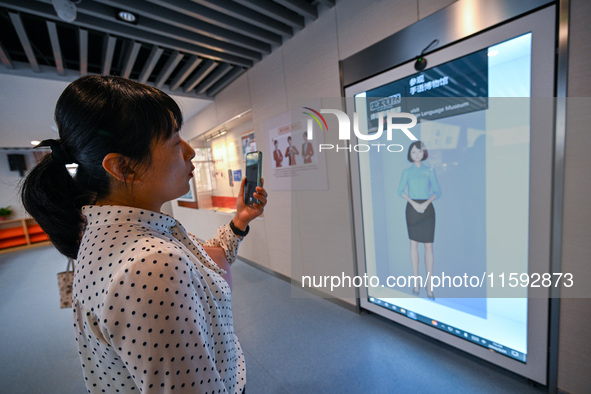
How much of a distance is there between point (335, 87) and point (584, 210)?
1849 millimetres

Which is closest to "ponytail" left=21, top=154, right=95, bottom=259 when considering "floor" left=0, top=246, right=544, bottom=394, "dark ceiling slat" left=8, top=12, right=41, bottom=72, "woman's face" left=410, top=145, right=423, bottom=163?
"floor" left=0, top=246, right=544, bottom=394

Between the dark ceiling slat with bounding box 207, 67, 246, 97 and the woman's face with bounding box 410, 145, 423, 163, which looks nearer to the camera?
the woman's face with bounding box 410, 145, 423, 163

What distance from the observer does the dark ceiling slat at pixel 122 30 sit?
1928mm

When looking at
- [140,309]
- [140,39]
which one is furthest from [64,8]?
[140,309]

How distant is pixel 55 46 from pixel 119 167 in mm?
3219

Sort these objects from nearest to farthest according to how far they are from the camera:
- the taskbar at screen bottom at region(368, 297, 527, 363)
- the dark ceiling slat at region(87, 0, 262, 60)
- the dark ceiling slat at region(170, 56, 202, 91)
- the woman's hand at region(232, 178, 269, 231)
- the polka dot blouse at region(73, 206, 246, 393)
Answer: the polka dot blouse at region(73, 206, 246, 393) → the woman's hand at region(232, 178, 269, 231) → the taskbar at screen bottom at region(368, 297, 527, 363) → the dark ceiling slat at region(87, 0, 262, 60) → the dark ceiling slat at region(170, 56, 202, 91)

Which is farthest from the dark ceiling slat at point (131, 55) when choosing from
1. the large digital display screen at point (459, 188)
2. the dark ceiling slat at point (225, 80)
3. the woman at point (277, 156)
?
the large digital display screen at point (459, 188)

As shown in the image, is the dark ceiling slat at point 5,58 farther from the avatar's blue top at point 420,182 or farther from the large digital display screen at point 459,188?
the avatar's blue top at point 420,182

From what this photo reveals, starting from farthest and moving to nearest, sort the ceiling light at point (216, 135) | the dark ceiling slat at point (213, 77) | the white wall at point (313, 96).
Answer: the ceiling light at point (216, 135) < the dark ceiling slat at point (213, 77) < the white wall at point (313, 96)

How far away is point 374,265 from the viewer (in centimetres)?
225

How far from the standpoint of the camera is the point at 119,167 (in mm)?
583

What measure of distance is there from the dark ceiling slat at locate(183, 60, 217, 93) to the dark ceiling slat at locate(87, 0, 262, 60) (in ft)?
1.53

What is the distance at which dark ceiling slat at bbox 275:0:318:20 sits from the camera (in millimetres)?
2078

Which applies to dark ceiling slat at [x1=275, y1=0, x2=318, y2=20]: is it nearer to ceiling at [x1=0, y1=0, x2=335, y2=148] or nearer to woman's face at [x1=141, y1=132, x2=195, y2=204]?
ceiling at [x1=0, y1=0, x2=335, y2=148]
